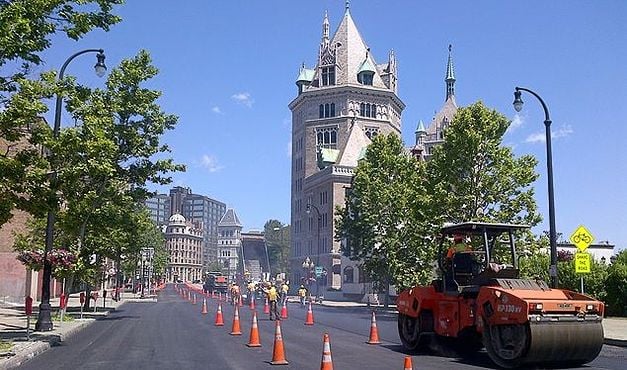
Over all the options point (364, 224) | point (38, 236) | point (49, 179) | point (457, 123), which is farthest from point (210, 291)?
point (49, 179)

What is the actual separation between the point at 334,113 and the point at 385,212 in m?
71.2

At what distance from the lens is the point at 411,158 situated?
50.9 meters

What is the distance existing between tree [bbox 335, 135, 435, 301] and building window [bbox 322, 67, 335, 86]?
70.3 meters

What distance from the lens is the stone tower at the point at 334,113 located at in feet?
371

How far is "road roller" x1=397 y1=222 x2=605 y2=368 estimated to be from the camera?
12773 mm

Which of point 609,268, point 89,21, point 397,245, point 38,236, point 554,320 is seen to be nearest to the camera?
point 554,320

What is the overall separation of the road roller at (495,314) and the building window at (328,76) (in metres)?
104

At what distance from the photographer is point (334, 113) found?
118500 mm

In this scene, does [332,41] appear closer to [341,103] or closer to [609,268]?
[341,103]

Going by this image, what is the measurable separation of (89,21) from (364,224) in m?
34.0

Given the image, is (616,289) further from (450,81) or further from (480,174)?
Answer: (450,81)

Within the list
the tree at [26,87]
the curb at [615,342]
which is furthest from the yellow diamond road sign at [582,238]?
the tree at [26,87]

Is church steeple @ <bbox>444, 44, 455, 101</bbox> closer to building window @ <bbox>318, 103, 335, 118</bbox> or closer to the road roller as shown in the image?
building window @ <bbox>318, 103, 335, 118</bbox>

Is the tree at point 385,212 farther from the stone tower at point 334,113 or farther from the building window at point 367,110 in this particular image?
the building window at point 367,110
